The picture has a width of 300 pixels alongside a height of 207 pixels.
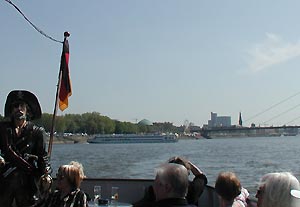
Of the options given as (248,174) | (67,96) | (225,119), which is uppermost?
(225,119)

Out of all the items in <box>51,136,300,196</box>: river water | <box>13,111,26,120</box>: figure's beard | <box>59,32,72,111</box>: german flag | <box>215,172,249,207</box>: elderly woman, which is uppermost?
<box>59,32,72,111</box>: german flag

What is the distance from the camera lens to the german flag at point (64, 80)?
710 centimetres

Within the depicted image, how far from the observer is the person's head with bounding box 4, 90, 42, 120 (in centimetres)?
556

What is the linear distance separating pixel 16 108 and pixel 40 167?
2.30ft

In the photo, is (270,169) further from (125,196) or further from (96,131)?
(96,131)

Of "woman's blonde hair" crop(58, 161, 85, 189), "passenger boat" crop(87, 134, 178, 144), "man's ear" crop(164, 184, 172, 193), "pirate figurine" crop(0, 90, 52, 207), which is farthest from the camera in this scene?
"passenger boat" crop(87, 134, 178, 144)

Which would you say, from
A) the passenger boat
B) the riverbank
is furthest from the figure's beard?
the passenger boat

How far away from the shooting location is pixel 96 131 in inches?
3826

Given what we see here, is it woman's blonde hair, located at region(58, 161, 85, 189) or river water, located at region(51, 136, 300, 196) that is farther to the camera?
river water, located at region(51, 136, 300, 196)

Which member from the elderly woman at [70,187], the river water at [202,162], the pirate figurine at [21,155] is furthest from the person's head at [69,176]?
the river water at [202,162]

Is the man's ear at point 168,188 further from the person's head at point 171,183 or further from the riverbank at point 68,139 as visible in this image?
the riverbank at point 68,139

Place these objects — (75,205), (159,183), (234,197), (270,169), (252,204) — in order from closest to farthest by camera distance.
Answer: (159,183) < (234,197) < (75,205) < (252,204) < (270,169)

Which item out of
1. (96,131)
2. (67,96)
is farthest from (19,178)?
(96,131)

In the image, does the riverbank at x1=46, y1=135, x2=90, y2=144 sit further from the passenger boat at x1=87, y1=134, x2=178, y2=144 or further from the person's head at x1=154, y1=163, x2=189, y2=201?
the person's head at x1=154, y1=163, x2=189, y2=201
